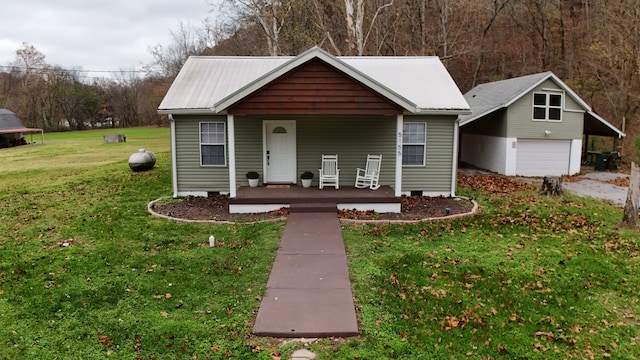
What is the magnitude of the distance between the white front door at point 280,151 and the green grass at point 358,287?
3.65 m

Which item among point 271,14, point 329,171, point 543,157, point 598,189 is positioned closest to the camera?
point 329,171

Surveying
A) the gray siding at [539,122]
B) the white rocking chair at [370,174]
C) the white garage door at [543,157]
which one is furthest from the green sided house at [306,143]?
the white garage door at [543,157]

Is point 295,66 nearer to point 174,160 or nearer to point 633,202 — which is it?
point 174,160

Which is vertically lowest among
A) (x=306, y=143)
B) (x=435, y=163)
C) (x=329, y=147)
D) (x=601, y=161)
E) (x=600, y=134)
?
(x=601, y=161)

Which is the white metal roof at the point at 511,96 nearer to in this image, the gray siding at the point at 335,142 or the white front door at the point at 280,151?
the gray siding at the point at 335,142

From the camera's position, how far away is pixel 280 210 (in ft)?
36.9

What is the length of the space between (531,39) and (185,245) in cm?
3364

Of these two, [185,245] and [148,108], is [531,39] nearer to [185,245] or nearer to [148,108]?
[185,245]

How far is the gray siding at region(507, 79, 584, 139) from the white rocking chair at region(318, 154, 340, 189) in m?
10.5

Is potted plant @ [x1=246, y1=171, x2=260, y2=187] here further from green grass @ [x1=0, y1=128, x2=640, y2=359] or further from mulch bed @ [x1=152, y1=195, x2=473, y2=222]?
green grass @ [x1=0, y1=128, x2=640, y2=359]

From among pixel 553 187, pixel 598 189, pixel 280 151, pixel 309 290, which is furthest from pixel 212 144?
pixel 598 189

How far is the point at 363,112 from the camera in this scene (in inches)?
441

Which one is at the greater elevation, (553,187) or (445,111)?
(445,111)

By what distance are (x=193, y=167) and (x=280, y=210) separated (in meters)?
3.78
